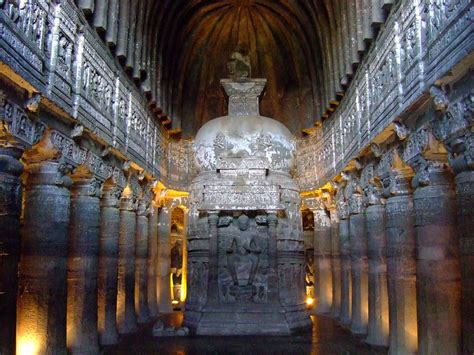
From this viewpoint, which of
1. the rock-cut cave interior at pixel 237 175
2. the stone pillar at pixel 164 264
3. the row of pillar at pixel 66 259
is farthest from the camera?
the stone pillar at pixel 164 264

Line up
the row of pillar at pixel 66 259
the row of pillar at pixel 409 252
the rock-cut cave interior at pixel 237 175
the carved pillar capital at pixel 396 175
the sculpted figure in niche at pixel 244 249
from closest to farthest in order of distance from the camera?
the row of pillar at pixel 66 259 < the rock-cut cave interior at pixel 237 175 < the row of pillar at pixel 409 252 < the carved pillar capital at pixel 396 175 < the sculpted figure in niche at pixel 244 249

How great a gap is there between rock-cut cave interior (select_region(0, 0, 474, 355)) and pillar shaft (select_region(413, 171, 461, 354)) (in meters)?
0.03

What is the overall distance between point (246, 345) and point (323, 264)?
25.4 feet

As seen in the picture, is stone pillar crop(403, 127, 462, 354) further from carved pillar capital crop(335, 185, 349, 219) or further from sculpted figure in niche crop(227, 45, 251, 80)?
sculpted figure in niche crop(227, 45, 251, 80)

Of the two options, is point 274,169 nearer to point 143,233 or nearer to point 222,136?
point 222,136

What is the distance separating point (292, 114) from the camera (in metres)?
20.5

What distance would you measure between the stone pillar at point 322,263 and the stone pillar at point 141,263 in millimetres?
6366

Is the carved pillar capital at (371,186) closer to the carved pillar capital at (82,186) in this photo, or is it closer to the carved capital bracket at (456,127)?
the carved capital bracket at (456,127)

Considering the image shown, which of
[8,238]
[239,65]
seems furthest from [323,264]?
[8,238]

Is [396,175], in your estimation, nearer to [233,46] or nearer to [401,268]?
[401,268]

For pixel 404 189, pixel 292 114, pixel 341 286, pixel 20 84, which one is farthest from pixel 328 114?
pixel 20 84

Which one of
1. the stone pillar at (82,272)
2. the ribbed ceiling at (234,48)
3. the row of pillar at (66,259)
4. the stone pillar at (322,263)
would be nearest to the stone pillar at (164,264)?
the row of pillar at (66,259)

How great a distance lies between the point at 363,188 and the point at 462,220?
5.92m

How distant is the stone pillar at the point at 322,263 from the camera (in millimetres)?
17781
